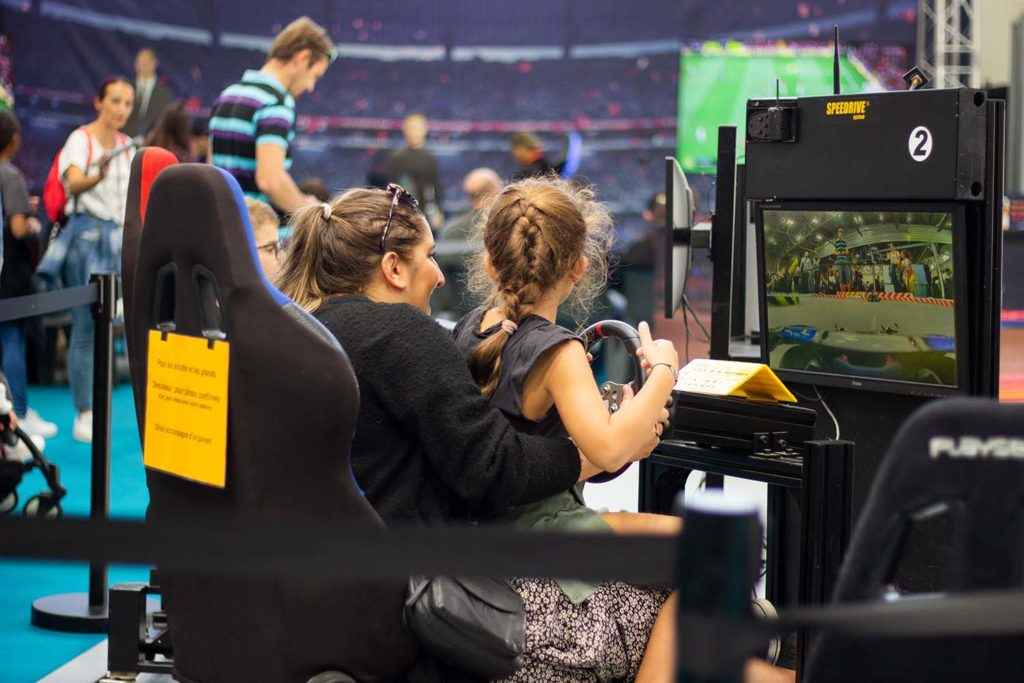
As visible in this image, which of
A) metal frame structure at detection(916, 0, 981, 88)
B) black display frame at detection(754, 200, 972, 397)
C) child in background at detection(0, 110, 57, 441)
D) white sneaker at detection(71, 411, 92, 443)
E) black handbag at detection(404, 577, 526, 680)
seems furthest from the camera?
metal frame structure at detection(916, 0, 981, 88)

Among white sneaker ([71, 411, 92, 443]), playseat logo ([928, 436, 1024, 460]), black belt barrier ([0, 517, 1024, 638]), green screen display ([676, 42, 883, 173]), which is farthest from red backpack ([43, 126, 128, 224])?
playseat logo ([928, 436, 1024, 460])

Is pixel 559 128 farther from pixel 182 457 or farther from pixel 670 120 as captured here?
pixel 182 457

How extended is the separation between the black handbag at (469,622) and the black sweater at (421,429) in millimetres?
155

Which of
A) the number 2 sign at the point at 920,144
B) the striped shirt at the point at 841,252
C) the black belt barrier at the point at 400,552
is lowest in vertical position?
the black belt barrier at the point at 400,552

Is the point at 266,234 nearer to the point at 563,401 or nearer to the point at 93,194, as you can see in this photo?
the point at 563,401

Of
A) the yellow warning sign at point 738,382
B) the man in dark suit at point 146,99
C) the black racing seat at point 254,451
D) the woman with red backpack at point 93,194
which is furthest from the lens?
the man in dark suit at point 146,99

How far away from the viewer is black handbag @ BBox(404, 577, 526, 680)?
171 centimetres

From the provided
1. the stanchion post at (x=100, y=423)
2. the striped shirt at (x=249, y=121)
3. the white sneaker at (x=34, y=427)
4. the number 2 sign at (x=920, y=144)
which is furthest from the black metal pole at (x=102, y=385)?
the white sneaker at (x=34, y=427)

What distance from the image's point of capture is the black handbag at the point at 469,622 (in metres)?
1.71

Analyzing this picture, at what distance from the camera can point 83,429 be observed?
5.44 meters

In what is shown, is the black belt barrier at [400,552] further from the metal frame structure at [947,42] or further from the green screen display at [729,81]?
the metal frame structure at [947,42]

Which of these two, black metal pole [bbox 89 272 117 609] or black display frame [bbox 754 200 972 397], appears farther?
black metal pole [bbox 89 272 117 609]

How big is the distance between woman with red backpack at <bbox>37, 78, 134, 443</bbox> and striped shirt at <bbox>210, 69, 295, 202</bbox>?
1.37m

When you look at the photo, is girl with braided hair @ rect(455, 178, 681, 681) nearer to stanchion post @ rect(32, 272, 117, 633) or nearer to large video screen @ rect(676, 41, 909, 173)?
stanchion post @ rect(32, 272, 117, 633)
